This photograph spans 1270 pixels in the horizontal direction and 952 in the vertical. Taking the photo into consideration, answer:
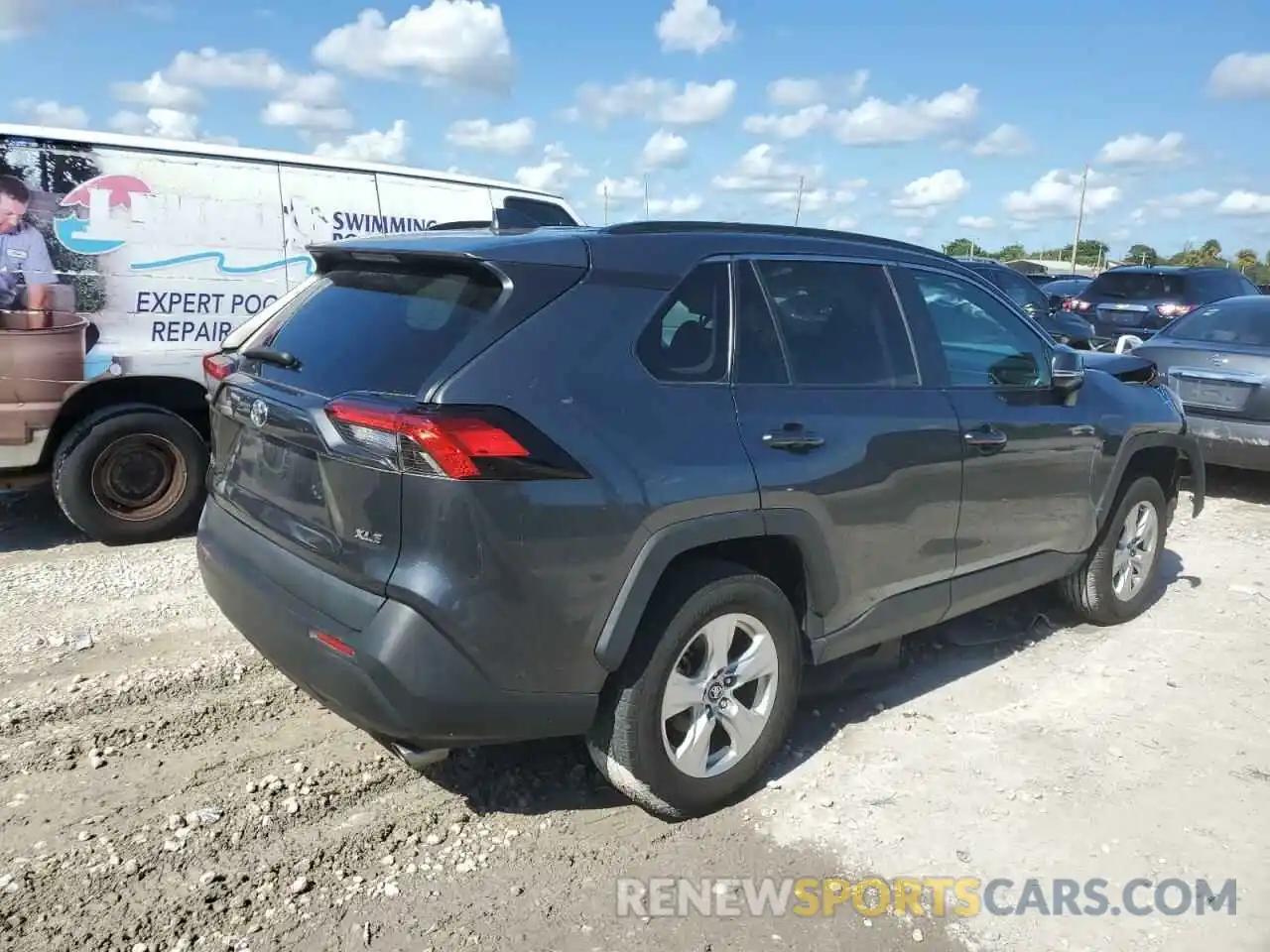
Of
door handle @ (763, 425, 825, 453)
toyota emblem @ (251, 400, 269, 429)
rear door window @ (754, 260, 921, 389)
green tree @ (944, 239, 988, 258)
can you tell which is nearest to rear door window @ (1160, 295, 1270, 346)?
rear door window @ (754, 260, 921, 389)

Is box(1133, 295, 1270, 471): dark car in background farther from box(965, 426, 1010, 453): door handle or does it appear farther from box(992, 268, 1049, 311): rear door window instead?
box(965, 426, 1010, 453): door handle

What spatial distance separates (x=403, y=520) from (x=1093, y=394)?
3473 millimetres

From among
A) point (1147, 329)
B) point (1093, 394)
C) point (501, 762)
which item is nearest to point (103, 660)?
point (501, 762)

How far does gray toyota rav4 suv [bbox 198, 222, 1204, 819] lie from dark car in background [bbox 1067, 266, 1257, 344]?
11109 millimetres

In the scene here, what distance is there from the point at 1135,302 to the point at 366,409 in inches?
543

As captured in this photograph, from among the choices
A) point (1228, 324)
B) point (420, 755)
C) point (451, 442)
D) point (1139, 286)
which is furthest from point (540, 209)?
point (1139, 286)

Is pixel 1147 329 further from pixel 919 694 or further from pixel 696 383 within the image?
pixel 696 383

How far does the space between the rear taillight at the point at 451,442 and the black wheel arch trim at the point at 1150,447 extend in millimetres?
3232

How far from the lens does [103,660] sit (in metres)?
4.30

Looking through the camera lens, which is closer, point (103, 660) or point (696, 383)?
point (696, 383)

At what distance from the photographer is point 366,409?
8.85 ft

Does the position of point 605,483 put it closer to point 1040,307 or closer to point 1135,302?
point 1040,307

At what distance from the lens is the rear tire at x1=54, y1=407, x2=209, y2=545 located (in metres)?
5.59

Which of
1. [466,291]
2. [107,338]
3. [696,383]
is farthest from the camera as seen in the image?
[107,338]
